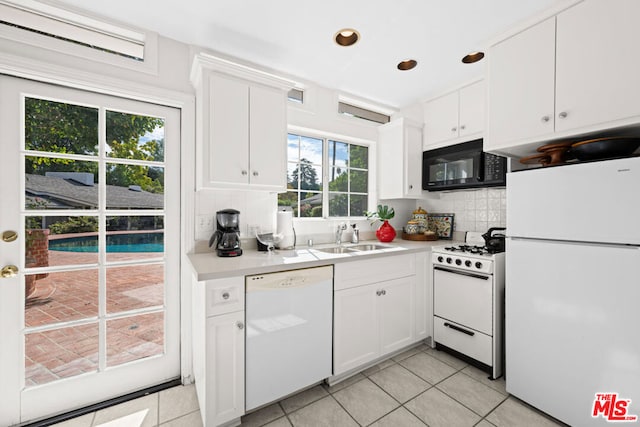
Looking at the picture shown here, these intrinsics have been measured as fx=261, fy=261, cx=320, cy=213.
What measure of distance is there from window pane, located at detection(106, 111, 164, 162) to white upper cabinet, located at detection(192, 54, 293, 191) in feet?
1.01

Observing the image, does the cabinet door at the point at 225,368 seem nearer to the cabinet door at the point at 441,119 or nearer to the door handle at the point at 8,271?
the door handle at the point at 8,271

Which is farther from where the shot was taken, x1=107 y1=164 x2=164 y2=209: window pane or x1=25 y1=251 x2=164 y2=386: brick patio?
x1=107 y1=164 x2=164 y2=209: window pane

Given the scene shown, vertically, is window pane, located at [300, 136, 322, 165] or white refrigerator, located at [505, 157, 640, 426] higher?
window pane, located at [300, 136, 322, 165]

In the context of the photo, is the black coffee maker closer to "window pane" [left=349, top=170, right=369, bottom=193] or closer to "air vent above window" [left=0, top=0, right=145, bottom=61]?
"air vent above window" [left=0, top=0, right=145, bottom=61]

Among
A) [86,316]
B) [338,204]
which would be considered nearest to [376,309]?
[338,204]

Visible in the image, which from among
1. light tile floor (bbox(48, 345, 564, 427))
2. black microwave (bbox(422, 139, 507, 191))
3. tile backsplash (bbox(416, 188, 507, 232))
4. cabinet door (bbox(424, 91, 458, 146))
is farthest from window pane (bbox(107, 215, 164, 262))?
tile backsplash (bbox(416, 188, 507, 232))

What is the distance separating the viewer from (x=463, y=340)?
218 cm

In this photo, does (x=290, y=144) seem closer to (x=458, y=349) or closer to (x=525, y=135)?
(x=525, y=135)

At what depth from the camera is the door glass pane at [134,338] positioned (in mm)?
1795

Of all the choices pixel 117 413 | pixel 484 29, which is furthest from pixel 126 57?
pixel 484 29

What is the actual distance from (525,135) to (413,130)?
50.3 inches

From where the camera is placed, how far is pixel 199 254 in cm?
198

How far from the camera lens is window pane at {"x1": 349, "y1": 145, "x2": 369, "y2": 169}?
3.08m

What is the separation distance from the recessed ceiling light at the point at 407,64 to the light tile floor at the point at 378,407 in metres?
2.61
